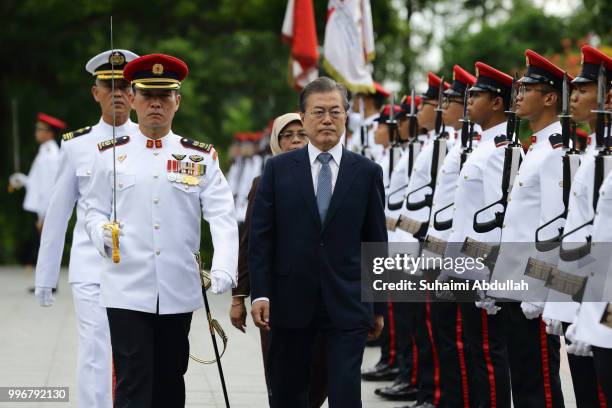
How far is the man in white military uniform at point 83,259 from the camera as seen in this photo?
6859 mm

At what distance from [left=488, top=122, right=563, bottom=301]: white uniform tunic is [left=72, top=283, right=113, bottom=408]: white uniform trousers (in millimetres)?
2136

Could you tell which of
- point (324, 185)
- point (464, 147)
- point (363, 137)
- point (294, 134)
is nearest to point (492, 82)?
point (464, 147)

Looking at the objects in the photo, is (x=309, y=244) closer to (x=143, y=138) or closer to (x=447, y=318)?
(x=143, y=138)

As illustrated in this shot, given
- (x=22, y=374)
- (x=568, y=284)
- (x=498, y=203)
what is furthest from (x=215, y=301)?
(x=568, y=284)

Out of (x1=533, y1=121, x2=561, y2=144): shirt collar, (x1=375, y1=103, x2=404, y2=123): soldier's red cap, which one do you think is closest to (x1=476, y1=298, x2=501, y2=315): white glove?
(x1=533, y1=121, x2=561, y2=144): shirt collar

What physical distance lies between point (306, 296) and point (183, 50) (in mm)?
20754

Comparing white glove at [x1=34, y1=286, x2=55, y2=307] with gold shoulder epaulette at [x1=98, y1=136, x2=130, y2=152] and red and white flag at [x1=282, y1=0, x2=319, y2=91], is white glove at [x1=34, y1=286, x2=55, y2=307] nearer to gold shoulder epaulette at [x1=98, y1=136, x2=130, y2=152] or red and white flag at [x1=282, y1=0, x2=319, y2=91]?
gold shoulder epaulette at [x1=98, y1=136, x2=130, y2=152]

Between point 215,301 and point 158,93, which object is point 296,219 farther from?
point 215,301

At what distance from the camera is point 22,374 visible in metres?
9.79

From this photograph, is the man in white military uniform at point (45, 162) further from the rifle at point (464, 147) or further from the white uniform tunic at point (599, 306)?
the white uniform tunic at point (599, 306)

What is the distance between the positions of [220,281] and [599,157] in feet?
6.02

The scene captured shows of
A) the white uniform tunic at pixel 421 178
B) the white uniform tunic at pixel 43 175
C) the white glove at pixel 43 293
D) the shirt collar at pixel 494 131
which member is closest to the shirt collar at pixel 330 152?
the shirt collar at pixel 494 131

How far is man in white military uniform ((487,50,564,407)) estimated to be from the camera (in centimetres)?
646

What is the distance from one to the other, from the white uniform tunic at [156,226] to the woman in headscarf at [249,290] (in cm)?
23
